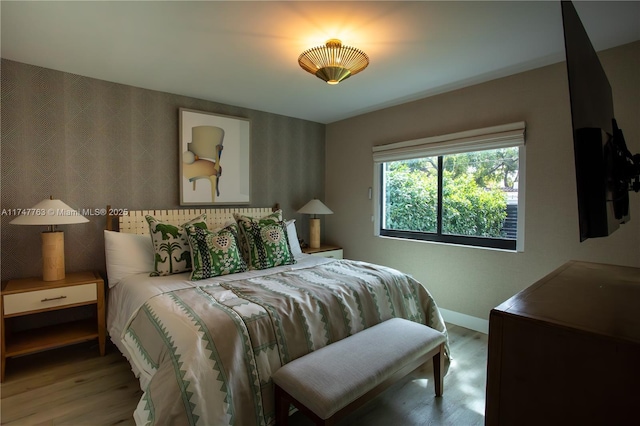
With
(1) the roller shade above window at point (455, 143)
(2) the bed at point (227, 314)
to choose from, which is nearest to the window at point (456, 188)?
(1) the roller shade above window at point (455, 143)

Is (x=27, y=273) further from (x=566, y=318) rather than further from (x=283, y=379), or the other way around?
(x=566, y=318)

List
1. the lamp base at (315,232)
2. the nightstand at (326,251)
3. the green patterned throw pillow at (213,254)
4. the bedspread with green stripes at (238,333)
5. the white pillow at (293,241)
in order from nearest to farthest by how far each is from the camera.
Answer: the bedspread with green stripes at (238,333), the green patterned throw pillow at (213,254), the white pillow at (293,241), the nightstand at (326,251), the lamp base at (315,232)

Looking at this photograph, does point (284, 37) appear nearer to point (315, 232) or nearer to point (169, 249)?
point (169, 249)

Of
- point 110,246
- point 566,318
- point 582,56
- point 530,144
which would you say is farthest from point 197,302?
point 530,144

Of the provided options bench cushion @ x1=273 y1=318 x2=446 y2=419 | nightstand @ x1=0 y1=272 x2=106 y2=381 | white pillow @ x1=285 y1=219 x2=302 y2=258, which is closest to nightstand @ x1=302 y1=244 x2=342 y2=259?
white pillow @ x1=285 y1=219 x2=302 y2=258

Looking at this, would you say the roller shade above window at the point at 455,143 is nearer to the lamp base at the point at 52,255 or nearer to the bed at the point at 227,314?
the bed at the point at 227,314

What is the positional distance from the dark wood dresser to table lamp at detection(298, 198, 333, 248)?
125 inches

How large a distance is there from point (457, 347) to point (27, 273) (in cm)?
367

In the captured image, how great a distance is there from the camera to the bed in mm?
1389

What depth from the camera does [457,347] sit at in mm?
2711

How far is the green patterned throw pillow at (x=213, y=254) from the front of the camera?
2.43m

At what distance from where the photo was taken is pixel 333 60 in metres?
2.08

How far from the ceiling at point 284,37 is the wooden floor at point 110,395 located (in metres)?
2.34

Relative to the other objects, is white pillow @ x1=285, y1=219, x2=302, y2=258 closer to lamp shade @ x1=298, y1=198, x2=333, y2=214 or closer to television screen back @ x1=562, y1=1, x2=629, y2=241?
lamp shade @ x1=298, y1=198, x2=333, y2=214
